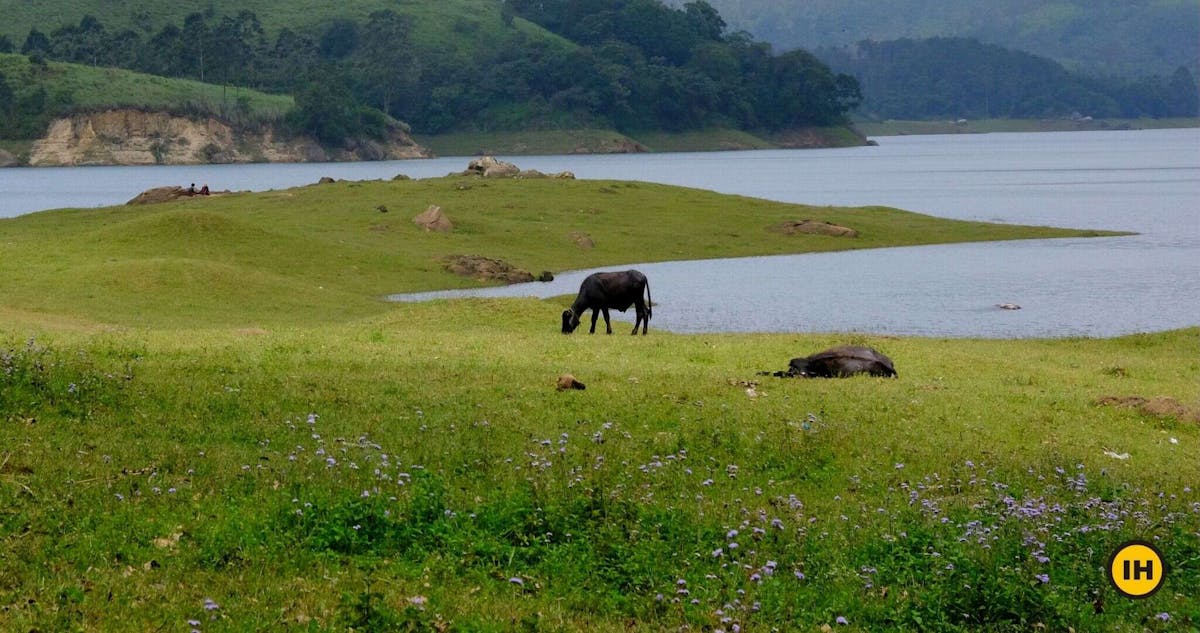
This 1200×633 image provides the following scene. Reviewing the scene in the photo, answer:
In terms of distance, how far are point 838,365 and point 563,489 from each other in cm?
931

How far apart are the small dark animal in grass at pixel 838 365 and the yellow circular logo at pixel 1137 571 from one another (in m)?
10.2

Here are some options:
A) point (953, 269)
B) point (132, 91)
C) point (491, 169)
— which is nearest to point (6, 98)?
point (132, 91)

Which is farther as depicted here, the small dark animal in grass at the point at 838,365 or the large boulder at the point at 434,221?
the large boulder at the point at 434,221

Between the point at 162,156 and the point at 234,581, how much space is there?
575 ft

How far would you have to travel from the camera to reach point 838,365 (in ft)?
67.6

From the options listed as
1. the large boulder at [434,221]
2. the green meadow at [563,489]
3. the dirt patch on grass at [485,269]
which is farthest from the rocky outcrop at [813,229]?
the green meadow at [563,489]

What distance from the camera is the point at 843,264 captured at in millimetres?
60812

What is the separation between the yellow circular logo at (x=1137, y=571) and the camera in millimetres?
9625

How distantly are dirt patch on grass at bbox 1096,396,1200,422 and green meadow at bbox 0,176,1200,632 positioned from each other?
0.11 m

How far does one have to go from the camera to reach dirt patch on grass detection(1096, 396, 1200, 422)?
58.4 feet

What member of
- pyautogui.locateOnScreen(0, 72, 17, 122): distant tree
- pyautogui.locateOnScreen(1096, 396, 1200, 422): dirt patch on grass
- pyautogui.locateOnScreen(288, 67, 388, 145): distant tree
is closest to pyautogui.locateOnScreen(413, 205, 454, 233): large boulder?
pyautogui.locateOnScreen(1096, 396, 1200, 422): dirt patch on grass

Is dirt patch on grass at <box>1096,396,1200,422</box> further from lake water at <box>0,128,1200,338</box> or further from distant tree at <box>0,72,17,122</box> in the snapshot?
distant tree at <box>0,72,17,122</box>

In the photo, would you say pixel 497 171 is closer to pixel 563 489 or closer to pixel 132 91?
pixel 563 489

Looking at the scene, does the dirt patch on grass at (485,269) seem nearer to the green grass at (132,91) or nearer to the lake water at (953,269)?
the lake water at (953,269)
